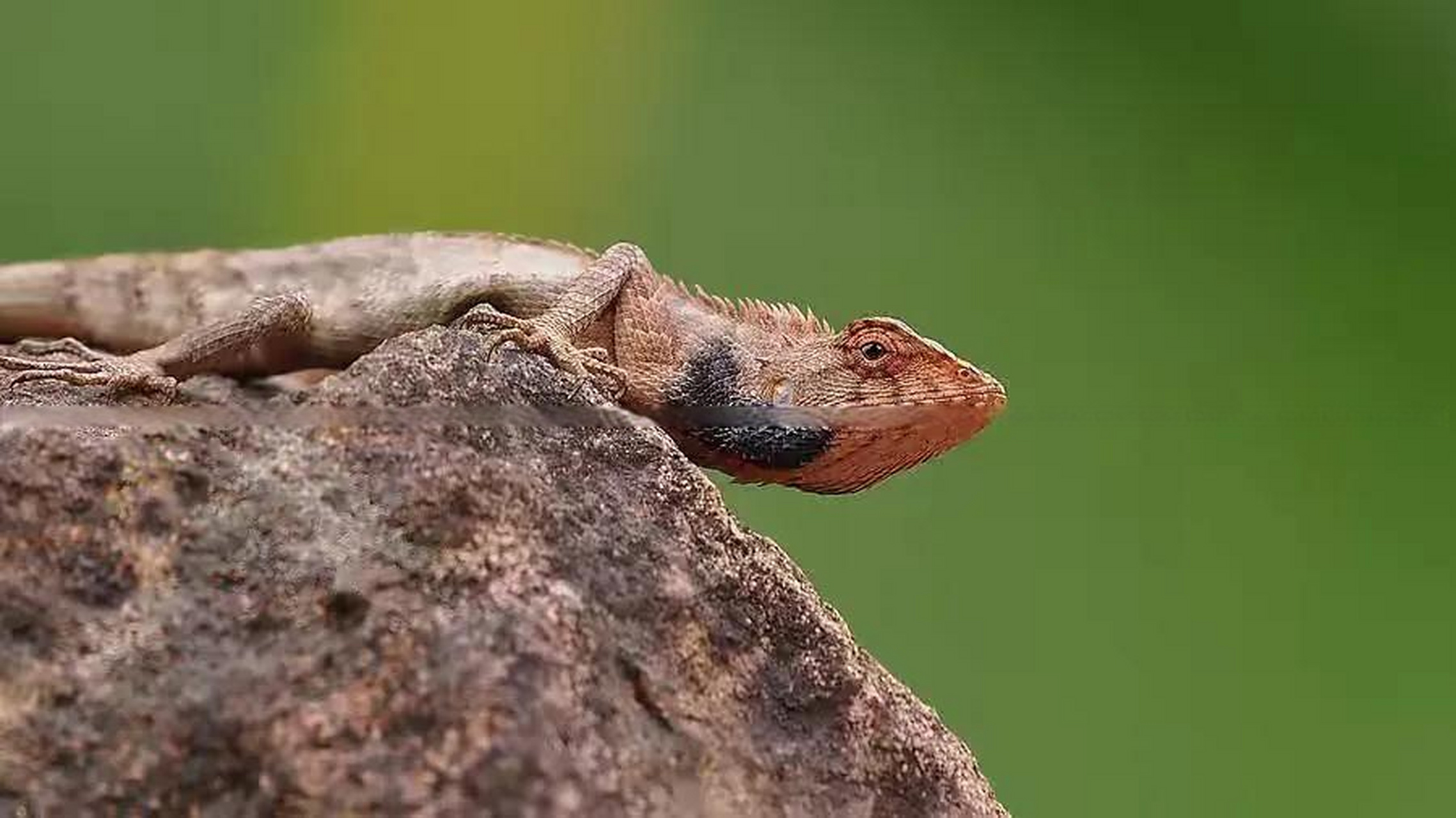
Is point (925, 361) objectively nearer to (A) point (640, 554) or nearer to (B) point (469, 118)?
(A) point (640, 554)

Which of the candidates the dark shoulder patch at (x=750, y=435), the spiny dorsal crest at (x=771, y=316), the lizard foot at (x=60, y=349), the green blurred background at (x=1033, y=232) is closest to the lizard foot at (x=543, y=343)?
the dark shoulder patch at (x=750, y=435)

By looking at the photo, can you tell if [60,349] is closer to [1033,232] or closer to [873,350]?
[873,350]

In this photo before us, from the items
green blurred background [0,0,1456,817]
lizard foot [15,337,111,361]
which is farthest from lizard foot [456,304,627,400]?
green blurred background [0,0,1456,817]


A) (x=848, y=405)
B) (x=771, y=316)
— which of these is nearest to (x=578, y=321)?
(x=771, y=316)

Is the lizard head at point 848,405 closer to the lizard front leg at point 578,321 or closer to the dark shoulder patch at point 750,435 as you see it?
the dark shoulder patch at point 750,435

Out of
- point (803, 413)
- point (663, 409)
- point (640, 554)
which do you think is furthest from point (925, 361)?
point (640, 554)

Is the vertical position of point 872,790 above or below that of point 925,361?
below

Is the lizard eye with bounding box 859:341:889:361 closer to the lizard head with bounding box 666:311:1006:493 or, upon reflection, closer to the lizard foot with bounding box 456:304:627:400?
the lizard head with bounding box 666:311:1006:493
